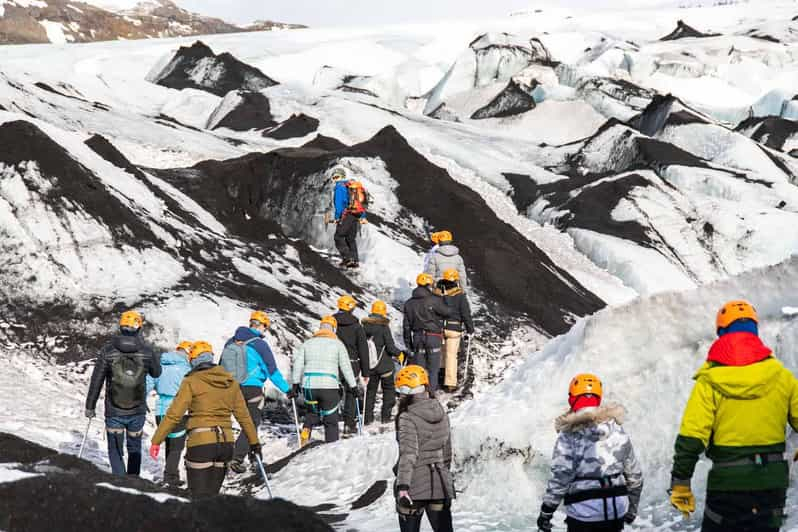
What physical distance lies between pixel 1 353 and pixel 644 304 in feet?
32.0

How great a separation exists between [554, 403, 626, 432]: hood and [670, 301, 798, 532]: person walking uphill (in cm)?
41

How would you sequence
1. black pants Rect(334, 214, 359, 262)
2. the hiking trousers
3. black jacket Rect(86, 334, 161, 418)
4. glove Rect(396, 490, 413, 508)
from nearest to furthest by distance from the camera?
1. glove Rect(396, 490, 413, 508)
2. black jacket Rect(86, 334, 161, 418)
3. the hiking trousers
4. black pants Rect(334, 214, 359, 262)

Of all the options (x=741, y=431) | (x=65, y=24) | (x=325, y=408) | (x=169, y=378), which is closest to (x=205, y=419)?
(x=169, y=378)

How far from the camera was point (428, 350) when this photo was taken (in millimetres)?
13031

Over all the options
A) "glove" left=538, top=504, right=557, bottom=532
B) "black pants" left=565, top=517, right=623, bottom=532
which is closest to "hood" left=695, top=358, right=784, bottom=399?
"black pants" left=565, top=517, right=623, bottom=532

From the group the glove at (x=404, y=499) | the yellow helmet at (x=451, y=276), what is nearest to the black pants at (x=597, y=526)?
the glove at (x=404, y=499)

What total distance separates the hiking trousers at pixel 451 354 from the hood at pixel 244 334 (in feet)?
13.4

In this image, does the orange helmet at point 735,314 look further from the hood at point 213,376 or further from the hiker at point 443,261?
the hiker at point 443,261

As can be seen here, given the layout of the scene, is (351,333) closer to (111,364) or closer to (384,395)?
(384,395)

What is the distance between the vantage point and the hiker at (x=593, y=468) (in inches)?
194

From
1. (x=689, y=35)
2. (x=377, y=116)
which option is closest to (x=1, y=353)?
(x=377, y=116)

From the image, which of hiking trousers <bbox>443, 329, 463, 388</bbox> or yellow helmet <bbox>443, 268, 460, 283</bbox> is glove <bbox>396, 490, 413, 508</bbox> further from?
hiking trousers <bbox>443, 329, 463, 388</bbox>

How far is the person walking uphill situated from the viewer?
4594mm

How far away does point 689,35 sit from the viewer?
279 ft
